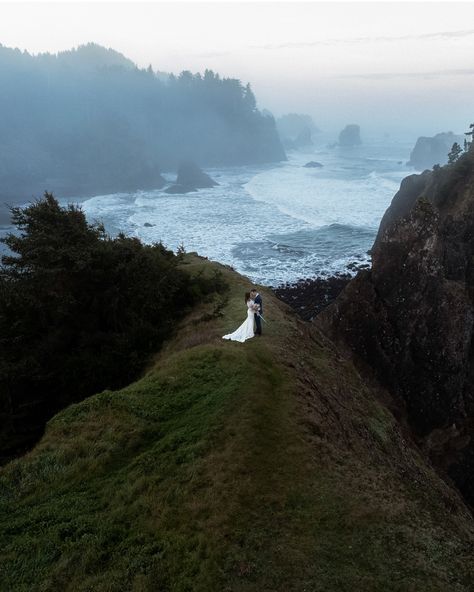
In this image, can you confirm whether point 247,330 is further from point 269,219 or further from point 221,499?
point 269,219

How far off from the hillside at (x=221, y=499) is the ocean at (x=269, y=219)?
92.4ft

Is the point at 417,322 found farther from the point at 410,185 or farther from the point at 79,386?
the point at 410,185

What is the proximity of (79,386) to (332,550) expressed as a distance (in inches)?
565

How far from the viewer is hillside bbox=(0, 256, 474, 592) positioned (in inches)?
361

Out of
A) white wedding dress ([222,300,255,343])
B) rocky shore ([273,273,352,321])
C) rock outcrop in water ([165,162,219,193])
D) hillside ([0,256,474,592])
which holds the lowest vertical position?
rocky shore ([273,273,352,321])

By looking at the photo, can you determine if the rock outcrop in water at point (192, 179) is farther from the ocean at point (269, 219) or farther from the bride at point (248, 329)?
the bride at point (248, 329)

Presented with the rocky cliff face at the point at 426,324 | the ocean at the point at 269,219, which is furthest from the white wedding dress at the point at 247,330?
the ocean at the point at 269,219

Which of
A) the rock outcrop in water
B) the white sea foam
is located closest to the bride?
the white sea foam

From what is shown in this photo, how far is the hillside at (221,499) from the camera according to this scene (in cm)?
917

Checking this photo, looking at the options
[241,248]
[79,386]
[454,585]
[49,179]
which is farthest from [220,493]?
[49,179]

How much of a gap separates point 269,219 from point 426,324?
2627 inches

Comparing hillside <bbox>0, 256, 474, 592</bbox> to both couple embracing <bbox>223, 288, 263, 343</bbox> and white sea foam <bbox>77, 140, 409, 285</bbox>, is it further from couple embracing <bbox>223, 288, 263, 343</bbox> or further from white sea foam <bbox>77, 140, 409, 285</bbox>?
white sea foam <bbox>77, 140, 409, 285</bbox>

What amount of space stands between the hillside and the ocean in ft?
92.4

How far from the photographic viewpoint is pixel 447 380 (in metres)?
29.2
